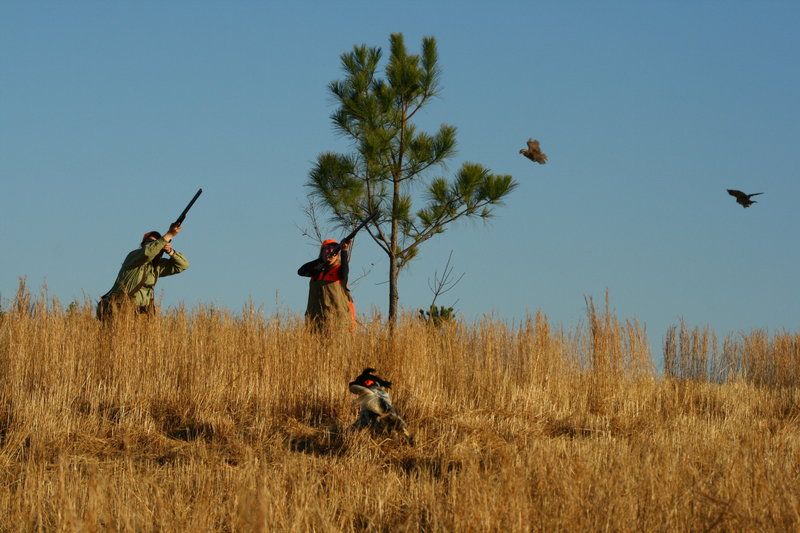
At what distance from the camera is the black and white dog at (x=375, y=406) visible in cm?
617

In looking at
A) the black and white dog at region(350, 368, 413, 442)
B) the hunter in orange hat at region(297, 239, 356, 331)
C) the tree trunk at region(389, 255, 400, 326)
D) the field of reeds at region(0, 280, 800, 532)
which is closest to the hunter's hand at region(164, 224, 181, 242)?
the field of reeds at region(0, 280, 800, 532)

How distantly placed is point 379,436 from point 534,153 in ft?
18.4

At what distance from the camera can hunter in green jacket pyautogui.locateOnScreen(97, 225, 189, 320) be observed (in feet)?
28.3

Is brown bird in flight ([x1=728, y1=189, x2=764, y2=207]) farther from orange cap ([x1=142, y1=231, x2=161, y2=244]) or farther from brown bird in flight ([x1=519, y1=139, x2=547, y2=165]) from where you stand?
orange cap ([x1=142, y1=231, x2=161, y2=244])

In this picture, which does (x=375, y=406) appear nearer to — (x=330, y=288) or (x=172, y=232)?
(x=330, y=288)

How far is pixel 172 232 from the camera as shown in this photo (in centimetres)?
898

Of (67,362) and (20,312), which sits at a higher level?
(20,312)

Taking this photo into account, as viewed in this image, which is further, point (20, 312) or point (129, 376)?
point (20, 312)

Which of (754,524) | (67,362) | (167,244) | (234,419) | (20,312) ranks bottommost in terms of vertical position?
(754,524)

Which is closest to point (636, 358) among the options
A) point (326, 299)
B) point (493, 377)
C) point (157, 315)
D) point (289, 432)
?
point (493, 377)

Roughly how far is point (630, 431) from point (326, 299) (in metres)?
3.22

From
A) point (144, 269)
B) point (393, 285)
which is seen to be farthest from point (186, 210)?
point (393, 285)

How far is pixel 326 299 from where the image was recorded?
29.9 feet

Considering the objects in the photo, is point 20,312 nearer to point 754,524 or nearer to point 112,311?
point 112,311
